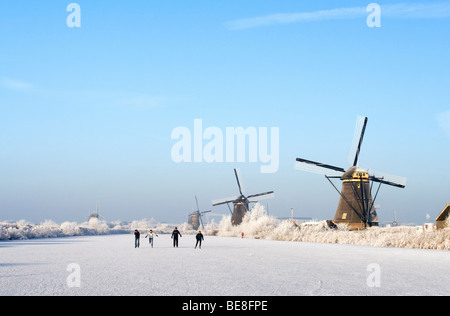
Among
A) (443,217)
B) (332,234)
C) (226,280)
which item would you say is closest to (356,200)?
(332,234)

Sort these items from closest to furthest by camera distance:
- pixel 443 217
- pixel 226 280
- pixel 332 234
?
pixel 226 280 < pixel 443 217 < pixel 332 234

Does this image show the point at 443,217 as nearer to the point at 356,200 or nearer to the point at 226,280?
Answer: the point at 356,200

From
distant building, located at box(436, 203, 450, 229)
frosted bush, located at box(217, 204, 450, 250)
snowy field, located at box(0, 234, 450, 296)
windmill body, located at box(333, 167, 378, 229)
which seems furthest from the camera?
windmill body, located at box(333, 167, 378, 229)

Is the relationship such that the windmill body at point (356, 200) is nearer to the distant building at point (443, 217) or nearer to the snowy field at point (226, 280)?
the distant building at point (443, 217)

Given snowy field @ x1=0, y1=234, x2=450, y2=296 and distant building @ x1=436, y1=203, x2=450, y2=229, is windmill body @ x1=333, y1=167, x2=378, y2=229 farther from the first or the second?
snowy field @ x1=0, y1=234, x2=450, y2=296

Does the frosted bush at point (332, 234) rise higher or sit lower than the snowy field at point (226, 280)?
lower

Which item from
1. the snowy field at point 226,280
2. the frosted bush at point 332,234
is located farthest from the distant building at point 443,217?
the snowy field at point 226,280

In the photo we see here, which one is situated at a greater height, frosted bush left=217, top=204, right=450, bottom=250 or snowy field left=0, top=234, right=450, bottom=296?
snowy field left=0, top=234, right=450, bottom=296

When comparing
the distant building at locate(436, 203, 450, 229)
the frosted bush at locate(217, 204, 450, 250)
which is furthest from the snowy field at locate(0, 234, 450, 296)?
the distant building at locate(436, 203, 450, 229)
